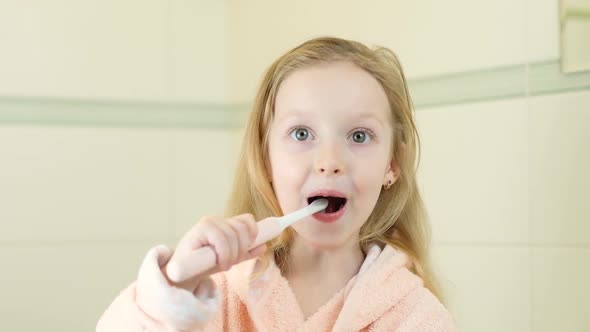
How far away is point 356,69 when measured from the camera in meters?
1.10

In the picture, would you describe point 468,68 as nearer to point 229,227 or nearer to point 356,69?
point 356,69

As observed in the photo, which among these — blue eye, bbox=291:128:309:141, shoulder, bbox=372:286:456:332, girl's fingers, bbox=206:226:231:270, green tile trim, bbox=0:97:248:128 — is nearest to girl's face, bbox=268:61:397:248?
blue eye, bbox=291:128:309:141

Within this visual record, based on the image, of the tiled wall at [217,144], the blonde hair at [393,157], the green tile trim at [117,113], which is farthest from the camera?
the green tile trim at [117,113]

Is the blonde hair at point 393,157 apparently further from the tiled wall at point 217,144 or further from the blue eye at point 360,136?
the tiled wall at point 217,144

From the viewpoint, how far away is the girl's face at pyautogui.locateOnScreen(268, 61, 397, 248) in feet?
3.42

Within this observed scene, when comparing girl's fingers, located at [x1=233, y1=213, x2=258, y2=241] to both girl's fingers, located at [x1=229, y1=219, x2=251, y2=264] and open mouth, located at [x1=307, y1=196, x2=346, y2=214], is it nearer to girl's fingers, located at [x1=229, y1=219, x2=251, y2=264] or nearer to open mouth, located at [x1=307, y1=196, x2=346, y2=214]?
girl's fingers, located at [x1=229, y1=219, x2=251, y2=264]

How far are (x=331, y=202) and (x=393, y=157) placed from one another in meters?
0.16

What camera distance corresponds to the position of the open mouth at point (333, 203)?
105 centimetres

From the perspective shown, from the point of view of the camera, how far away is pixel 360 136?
1079mm

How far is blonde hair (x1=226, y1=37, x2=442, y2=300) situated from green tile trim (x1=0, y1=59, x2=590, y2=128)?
265mm

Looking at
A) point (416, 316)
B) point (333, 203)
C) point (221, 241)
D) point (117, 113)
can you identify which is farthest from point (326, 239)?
point (117, 113)

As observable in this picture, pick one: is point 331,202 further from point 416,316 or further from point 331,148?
point 416,316

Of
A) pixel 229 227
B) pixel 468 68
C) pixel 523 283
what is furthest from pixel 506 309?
pixel 229 227

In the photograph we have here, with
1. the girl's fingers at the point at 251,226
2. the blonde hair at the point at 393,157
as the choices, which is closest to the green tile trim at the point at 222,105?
the blonde hair at the point at 393,157
